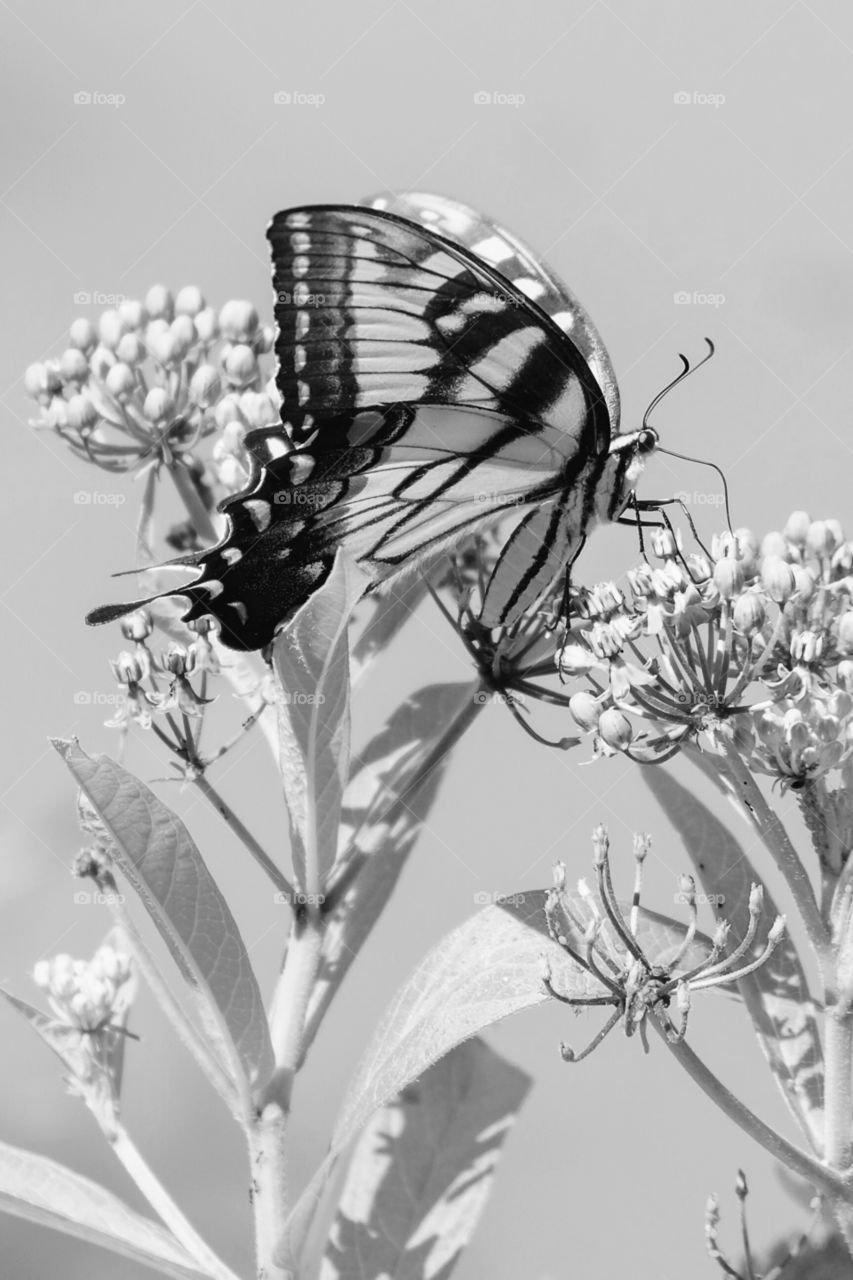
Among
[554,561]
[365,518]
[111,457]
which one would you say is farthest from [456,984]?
[111,457]

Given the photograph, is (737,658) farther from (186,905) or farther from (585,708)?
(186,905)

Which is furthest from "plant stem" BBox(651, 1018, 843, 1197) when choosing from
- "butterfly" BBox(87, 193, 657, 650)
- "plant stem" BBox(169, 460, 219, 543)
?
"plant stem" BBox(169, 460, 219, 543)

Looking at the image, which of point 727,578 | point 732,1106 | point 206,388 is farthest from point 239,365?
point 732,1106

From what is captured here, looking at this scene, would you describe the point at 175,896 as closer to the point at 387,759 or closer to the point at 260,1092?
the point at 260,1092

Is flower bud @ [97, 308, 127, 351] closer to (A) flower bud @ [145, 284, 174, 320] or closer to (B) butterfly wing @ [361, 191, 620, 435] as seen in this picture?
(A) flower bud @ [145, 284, 174, 320]

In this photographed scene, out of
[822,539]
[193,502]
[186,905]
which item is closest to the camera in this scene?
[186,905]

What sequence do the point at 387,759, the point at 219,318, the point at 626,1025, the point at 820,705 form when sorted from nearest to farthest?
the point at 626,1025
the point at 820,705
the point at 387,759
the point at 219,318

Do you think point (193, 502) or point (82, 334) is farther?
point (82, 334)
